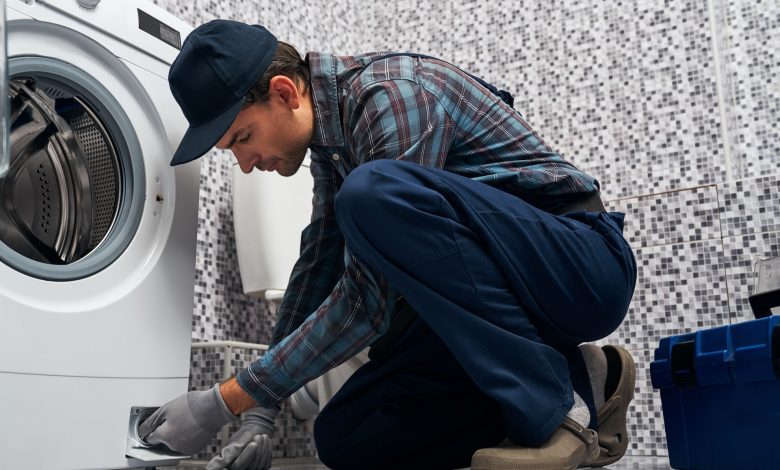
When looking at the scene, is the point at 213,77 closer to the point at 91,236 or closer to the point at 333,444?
the point at 91,236

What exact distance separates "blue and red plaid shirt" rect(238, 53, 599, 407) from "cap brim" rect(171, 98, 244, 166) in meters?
0.16

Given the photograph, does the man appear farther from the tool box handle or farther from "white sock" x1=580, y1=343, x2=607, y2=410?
the tool box handle

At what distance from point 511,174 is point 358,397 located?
503 mm

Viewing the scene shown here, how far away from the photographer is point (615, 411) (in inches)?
57.9

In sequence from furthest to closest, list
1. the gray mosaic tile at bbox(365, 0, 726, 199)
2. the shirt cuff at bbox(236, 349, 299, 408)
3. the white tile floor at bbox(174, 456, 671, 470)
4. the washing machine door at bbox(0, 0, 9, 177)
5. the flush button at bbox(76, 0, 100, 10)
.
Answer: the gray mosaic tile at bbox(365, 0, 726, 199) → the white tile floor at bbox(174, 456, 671, 470) → the flush button at bbox(76, 0, 100, 10) → the shirt cuff at bbox(236, 349, 299, 408) → the washing machine door at bbox(0, 0, 9, 177)

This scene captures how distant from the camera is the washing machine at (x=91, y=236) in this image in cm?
119

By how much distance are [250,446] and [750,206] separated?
1.28 metres

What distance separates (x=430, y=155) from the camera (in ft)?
4.07

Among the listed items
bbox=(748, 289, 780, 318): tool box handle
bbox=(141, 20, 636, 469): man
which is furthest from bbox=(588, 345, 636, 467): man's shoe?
bbox=(748, 289, 780, 318): tool box handle

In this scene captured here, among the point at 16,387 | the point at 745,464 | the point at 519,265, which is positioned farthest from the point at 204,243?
the point at 745,464

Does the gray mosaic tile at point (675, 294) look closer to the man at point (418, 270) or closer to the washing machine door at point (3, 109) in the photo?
the man at point (418, 270)

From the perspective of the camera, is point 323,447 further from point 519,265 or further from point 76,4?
point 76,4

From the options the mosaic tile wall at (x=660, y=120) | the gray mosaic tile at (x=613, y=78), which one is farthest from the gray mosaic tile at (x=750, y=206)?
the gray mosaic tile at (x=613, y=78)

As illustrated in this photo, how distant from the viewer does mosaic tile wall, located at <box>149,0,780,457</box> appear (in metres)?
1.90
